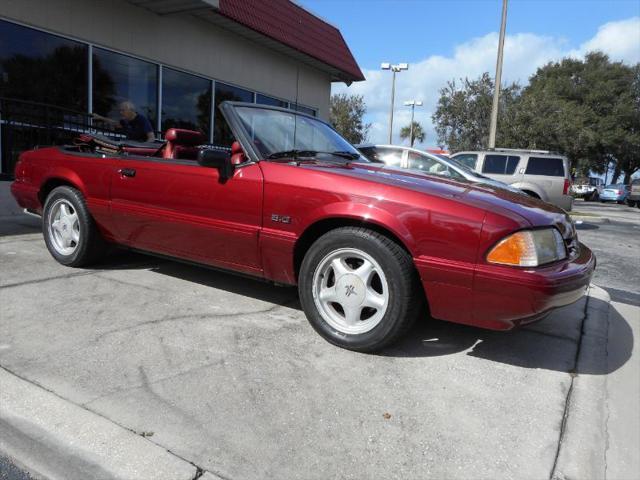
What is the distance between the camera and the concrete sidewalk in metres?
2.04

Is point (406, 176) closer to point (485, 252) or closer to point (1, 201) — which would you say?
point (485, 252)

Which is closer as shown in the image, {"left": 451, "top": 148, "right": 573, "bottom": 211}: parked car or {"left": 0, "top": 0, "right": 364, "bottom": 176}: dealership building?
{"left": 0, "top": 0, "right": 364, "bottom": 176}: dealership building

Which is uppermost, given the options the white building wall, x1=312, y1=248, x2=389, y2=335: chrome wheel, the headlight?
the white building wall

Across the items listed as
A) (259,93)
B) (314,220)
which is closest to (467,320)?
(314,220)

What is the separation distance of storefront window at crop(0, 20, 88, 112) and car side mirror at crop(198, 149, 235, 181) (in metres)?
6.34

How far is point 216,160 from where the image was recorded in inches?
129

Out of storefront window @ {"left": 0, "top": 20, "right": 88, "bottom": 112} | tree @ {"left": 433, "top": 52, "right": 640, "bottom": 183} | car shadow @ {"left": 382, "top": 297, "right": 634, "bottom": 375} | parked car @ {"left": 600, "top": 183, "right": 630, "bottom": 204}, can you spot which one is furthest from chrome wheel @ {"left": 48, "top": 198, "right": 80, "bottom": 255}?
parked car @ {"left": 600, "top": 183, "right": 630, "bottom": 204}

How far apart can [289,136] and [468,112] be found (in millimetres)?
32155

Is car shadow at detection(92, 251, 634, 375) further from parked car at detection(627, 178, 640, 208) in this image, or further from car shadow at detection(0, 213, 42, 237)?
parked car at detection(627, 178, 640, 208)

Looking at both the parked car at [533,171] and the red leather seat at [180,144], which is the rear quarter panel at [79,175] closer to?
the red leather seat at [180,144]

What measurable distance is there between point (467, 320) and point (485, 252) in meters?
0.40

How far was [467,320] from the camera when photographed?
2.78 meters

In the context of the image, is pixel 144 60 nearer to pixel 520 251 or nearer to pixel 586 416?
pixel 520 251

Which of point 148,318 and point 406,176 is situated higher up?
point 406,176
